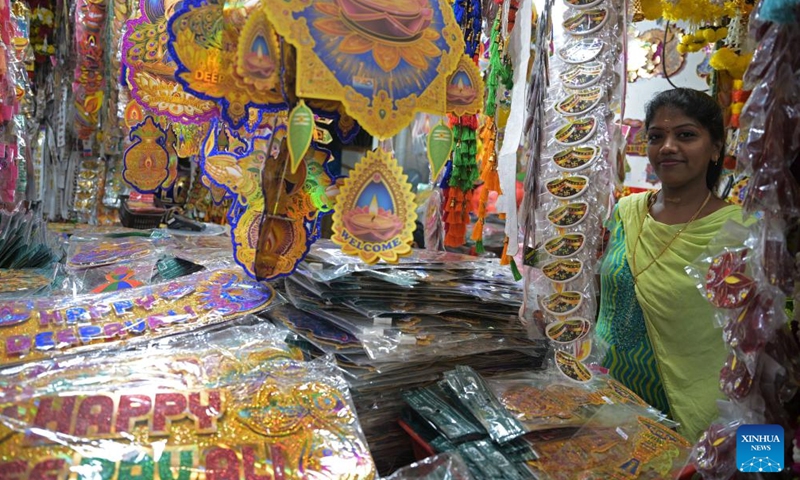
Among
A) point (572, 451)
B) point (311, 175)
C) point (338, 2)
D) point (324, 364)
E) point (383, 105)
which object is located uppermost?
point (338, 2)

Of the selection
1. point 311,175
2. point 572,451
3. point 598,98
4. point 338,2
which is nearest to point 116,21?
point 311,175

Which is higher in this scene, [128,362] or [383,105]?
[383,105]

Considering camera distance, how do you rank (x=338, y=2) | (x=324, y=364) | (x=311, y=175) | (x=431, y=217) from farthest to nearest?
(x=431, y=217)
(x=311, y=175)
(x=324, y=364)
(x=338, y=2)

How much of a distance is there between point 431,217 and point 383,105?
4.08 feet

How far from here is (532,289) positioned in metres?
1.09

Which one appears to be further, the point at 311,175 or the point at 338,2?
the point at 311,175

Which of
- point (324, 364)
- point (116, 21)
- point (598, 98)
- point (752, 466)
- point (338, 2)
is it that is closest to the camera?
point (752, 466)

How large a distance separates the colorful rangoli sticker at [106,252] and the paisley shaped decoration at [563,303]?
49.2 inches

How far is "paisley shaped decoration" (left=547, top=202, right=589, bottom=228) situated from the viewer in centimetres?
103

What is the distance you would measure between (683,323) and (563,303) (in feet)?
1.56

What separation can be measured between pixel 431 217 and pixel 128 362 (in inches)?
53.6

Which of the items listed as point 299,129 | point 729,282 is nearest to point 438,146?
point 299,129

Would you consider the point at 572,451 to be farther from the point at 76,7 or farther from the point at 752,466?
the point at 76,7

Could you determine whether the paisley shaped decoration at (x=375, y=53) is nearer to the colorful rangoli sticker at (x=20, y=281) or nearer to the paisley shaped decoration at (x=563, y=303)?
the paisley shaped decoration at (x=563, y=303)
